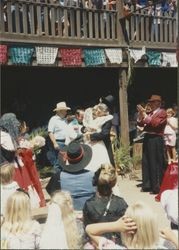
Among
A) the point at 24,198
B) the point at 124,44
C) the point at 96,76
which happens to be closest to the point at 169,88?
the point at 96,76

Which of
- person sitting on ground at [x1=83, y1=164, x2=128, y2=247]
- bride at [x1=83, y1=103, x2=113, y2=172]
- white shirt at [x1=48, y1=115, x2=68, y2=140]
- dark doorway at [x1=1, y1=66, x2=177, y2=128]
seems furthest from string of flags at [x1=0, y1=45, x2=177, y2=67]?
person sitting on ground at [x1=83, y1=164, x2=128, y2=247]

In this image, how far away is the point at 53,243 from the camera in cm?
398

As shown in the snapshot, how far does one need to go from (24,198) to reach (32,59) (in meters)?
7.07

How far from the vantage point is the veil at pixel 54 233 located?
399 centimetres

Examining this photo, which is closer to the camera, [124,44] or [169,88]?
[124,44]

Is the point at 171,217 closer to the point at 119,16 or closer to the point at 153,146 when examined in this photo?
the point at 153,146

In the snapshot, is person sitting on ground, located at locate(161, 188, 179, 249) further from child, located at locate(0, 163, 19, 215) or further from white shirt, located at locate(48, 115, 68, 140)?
white shirt, located at locate(48, 115, 68, 140)

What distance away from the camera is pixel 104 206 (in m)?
4.36

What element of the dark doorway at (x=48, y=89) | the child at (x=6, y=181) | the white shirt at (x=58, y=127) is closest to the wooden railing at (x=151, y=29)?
the dark doorway at (x=48, y=89)

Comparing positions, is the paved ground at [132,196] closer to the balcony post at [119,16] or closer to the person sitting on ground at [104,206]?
the person sitting on ground at [104,206]

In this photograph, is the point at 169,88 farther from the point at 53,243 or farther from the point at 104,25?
the point at 53,243

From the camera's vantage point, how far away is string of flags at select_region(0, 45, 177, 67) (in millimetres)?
10429

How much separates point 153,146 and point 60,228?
16.6ft

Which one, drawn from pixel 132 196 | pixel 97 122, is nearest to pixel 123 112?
pixel 132 196
